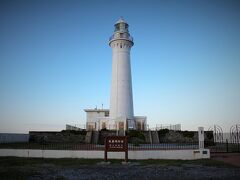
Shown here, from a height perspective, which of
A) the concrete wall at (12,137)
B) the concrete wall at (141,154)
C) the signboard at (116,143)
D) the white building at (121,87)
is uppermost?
the white building at (121,87)

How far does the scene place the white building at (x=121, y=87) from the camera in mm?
32156

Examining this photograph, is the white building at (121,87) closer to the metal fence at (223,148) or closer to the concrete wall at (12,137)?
the concrete wall at (12,137)

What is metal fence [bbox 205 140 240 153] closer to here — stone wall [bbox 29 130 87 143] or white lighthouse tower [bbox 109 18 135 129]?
white lighthouse tower [bbox 109 18 135 129]

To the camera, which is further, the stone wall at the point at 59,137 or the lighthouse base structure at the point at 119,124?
the lighthouse base structure at the point at 119,124

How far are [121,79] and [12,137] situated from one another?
606 inches

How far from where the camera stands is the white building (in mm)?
32156

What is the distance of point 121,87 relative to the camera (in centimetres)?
3269

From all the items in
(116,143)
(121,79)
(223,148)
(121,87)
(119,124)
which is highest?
(121,79)

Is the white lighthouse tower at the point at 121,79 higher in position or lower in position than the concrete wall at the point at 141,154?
higher

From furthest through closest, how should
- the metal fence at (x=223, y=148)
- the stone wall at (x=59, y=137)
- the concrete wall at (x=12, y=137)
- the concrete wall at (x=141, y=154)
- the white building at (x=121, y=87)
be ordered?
1. the white building at (x=121, y=87)
2. the stone wall at (x=59, y=137)
3. the concrete wall at (x=12, y=137)
4. the metal fence at (x=223, y=148)
5. the concrete wall at (x=141, y=154)

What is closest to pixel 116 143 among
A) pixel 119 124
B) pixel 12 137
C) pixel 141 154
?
pixel 141 154

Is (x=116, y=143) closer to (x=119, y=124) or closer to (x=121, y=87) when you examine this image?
(x=119, y=124)

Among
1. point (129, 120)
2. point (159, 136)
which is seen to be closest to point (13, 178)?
point (159, 136)

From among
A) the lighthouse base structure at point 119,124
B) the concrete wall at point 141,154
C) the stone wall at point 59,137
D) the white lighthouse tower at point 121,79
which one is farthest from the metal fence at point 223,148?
the stone wall at point 59,137
